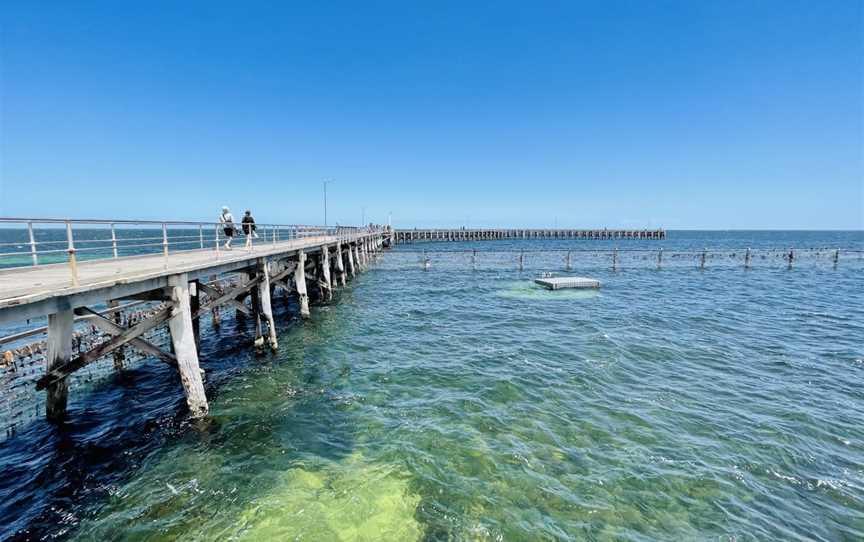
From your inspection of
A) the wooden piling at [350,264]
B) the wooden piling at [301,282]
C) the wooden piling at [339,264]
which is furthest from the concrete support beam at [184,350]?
the wooden piling at [350,264]

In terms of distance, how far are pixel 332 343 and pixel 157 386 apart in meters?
5.90

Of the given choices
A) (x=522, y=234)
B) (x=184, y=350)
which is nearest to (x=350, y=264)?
(x=184, y=350)

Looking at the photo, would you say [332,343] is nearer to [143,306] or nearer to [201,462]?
[201,462]

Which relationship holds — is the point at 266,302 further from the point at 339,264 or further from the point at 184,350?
the point at 339,264

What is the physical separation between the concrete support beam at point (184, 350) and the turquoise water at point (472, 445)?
1.70 ft

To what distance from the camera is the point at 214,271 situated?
39.1ft

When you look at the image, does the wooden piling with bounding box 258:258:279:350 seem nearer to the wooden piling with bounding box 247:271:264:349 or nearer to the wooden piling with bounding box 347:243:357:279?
the wooden piling with bounding box 247:271:264:349

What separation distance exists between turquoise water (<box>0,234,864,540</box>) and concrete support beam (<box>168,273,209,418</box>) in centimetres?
52

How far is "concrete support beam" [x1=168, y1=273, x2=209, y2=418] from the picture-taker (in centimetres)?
938

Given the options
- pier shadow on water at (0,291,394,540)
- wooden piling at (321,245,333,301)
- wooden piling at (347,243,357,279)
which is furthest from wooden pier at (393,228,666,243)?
pier shadow on water at (0,291,394,540)

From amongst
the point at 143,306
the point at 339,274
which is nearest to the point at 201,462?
the point at 143,306

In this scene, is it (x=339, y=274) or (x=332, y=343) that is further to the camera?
(x=339, y=274)

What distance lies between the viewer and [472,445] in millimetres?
8258

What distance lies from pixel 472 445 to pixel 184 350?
24.0 ft
